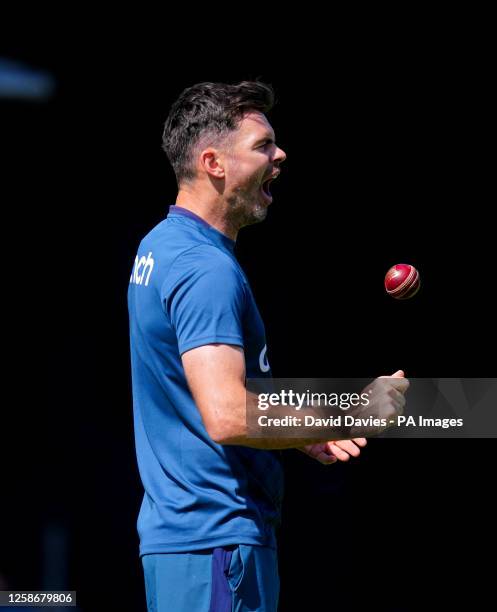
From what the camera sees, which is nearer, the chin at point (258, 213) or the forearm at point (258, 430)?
the forearm at point (258, 430)

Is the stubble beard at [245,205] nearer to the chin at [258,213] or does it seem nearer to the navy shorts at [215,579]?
the chin at [258,213]

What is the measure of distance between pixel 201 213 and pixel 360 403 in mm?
621

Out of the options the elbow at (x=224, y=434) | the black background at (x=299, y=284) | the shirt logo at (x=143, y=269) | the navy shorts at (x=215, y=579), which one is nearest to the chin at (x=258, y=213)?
the shirt logo at (x=143, y=269)

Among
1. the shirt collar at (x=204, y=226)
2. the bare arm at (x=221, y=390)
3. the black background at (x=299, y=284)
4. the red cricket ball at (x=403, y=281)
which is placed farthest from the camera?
the black background at (x=299, y=284)

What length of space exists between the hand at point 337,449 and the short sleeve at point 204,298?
39 centimetres

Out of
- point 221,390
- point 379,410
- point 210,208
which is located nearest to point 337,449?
point 379,410

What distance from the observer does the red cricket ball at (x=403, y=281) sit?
12.3ft

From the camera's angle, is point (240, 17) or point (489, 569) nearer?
point (240, 17)

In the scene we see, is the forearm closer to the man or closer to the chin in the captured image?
the man

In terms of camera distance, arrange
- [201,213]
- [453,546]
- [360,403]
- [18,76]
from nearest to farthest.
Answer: [360,403]
[201,213]
[18,76]
[453,546]

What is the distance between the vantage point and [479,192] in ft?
20.3

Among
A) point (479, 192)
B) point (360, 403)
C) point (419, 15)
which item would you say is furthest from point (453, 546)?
point (360, 403)

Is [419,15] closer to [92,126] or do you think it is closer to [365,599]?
[92,126]

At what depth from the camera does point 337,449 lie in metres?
2.86
